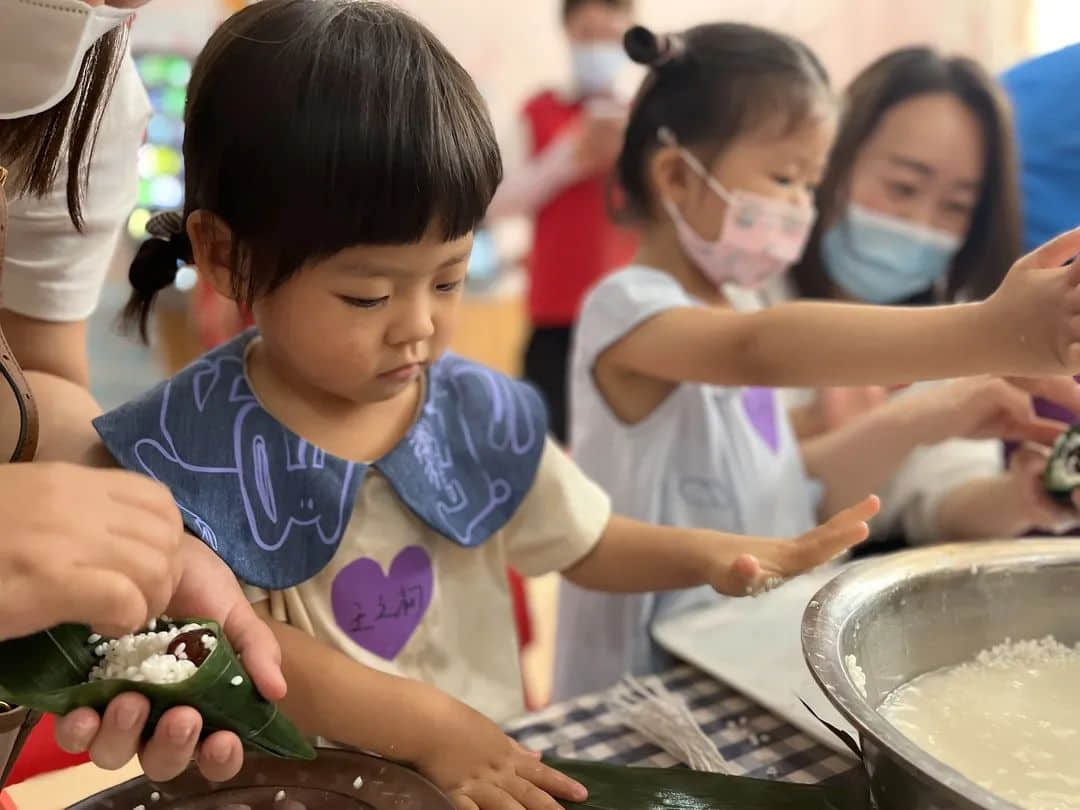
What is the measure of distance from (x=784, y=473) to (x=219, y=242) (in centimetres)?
80

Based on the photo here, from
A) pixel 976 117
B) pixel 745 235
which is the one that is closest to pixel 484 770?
pixel 745 235

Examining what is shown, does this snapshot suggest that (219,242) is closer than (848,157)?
Yes

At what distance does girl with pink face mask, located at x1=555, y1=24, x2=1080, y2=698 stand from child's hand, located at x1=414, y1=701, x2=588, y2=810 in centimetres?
40

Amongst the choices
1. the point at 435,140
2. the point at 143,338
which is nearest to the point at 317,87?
the point at 435,140

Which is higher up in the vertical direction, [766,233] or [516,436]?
[766,233]

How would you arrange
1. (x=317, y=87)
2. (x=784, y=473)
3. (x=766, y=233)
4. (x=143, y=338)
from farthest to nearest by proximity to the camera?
(x=784, y=473)
(x=766, y=233)
(x=143, y=338)
(x=317, y=87)

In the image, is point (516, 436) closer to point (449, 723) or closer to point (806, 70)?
point (449, 723)

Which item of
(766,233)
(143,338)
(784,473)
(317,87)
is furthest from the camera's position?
(784,473)

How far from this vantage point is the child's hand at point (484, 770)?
71 cm

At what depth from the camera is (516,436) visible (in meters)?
0.89

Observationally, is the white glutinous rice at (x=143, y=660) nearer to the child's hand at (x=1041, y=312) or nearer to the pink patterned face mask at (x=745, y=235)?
the child's hand at (x=1041, y=312)

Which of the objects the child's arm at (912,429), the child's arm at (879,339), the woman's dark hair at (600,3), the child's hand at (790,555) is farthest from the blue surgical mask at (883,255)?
the woman's dark hair at (600,3)

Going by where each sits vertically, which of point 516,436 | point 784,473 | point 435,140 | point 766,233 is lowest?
point 784,473

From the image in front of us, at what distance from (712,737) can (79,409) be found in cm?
57
